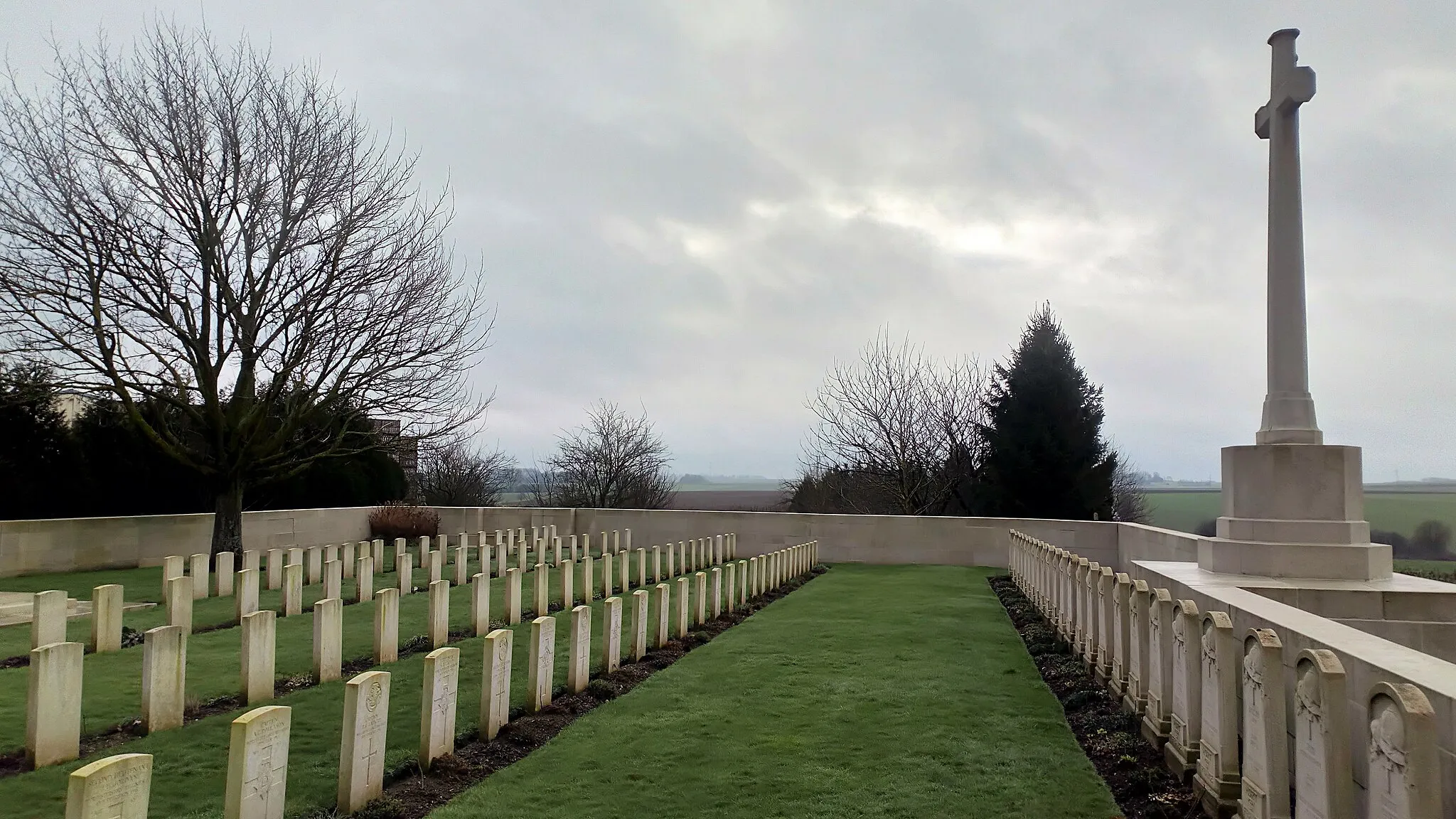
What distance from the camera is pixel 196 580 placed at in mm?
11914

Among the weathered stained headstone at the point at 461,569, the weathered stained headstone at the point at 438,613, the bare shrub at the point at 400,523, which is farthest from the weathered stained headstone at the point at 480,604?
the bare shrub at the point at 400,523

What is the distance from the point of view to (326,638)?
6.99 metres

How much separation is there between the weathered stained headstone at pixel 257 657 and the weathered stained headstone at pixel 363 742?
2262mm

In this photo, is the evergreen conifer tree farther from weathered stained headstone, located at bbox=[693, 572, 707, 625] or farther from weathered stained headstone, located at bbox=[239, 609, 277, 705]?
weathered stained headstone, located at bbox=[239, 609, 277, 705]

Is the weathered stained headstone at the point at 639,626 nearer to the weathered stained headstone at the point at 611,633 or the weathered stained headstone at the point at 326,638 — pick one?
the weathered stained headstone at the point at 611,633

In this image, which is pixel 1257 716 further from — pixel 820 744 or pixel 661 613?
pixel 661 613

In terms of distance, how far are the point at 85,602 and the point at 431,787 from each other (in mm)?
9686

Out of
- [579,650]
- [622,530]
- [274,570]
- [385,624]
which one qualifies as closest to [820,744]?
[579,650]

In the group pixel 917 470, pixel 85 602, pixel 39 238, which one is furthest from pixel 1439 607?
pixel 917 470

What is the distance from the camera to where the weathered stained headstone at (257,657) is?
6.21 metres

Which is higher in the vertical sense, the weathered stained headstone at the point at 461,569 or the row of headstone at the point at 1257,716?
the row of headstone at the point at 1257,716

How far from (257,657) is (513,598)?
3556 mm

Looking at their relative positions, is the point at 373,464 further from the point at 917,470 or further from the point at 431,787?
the point at 431,787

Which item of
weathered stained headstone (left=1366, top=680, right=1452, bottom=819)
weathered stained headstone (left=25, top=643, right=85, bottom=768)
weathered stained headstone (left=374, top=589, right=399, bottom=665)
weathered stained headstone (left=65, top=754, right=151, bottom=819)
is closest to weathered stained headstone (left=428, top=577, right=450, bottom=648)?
weathered stained headstone (left=374, top=589, right=399, bottom=665)
